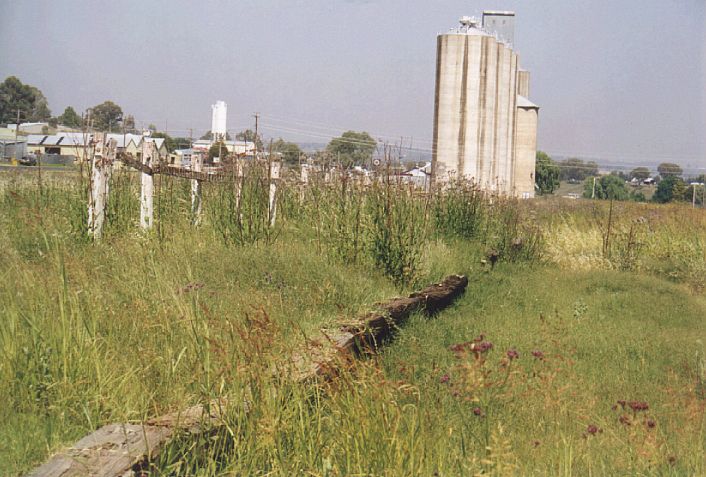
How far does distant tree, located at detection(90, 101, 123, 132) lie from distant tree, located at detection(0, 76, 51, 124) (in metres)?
0.80

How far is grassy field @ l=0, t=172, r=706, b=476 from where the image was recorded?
3770 mm

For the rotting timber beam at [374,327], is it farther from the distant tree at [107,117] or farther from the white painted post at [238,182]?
the distant tree at [107,117]

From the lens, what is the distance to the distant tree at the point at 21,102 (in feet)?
38.4

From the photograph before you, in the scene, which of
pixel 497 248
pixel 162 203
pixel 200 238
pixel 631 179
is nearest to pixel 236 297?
pixel 200 238

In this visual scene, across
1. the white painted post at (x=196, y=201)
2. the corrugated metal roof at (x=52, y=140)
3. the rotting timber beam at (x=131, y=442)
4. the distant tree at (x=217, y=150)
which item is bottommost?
the rotting timber beam at (x=131, y=442)

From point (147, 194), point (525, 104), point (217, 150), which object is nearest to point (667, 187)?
point (525, 104)

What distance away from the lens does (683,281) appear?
41.7ft

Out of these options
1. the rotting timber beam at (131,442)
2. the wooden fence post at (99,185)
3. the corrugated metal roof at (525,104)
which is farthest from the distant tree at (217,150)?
the corrugated metal roof at (525,104)

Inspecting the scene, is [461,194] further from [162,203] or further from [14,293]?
[14,293]

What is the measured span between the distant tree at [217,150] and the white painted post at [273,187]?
1.25 metres

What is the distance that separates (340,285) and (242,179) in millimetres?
2844

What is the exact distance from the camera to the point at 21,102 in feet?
43.1

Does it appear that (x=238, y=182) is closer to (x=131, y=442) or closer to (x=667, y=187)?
(x=131, y=442)

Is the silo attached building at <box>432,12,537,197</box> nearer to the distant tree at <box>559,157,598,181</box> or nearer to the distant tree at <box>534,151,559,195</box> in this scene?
the distant tree at <box>559,157,598,181</box>
